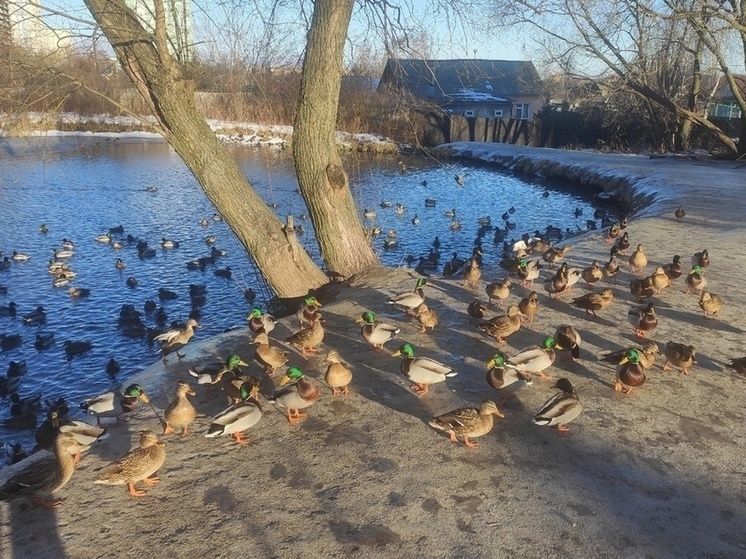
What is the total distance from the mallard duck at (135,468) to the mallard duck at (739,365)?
5.65 meters

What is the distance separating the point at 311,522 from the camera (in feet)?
13.5

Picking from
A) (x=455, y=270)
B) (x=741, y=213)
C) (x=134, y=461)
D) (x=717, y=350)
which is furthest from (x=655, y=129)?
(x=134, y=461)

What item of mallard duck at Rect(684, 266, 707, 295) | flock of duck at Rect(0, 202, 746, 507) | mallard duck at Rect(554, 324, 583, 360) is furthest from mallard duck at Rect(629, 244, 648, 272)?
mallard duck at Rect(554, 324, 583, 360)

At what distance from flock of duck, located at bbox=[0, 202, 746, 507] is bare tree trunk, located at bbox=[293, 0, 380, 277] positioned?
1.95m

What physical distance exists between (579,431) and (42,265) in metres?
14.0

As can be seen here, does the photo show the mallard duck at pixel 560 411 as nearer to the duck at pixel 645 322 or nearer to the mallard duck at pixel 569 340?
the mallard duck at pixel 569 340

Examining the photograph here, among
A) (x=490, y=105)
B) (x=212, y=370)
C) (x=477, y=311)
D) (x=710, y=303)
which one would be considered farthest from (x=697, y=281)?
(x=490, y=105)

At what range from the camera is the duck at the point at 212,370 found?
6.25 meters

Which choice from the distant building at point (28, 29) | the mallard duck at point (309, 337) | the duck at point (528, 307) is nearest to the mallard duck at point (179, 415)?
the mallard duck at point (309, 337)

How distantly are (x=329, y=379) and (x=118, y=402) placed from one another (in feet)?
7.31

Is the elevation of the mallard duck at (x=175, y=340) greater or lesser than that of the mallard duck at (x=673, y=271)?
lesser

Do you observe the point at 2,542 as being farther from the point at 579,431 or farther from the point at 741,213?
the point at 741,213

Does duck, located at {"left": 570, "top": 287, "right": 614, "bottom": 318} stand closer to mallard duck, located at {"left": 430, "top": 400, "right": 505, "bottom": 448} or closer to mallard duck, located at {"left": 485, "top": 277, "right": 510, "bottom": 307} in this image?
mallard duck, located at {"left": 485, "top": 277, "right": 510, "bottom": 307}

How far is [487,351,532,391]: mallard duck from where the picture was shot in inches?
229
